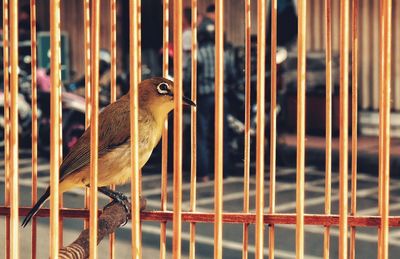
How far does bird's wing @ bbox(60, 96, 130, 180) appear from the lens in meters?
2.30

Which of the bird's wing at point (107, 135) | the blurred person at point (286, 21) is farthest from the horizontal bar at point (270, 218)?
the blurred person at point (286, 21)

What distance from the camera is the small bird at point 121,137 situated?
2340 millimetres

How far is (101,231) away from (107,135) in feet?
2.44

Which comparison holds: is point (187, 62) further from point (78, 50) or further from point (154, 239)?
point (78, 50)

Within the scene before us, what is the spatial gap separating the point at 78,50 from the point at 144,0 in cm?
101

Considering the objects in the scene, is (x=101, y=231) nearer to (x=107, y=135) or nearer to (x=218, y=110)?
(x=218, y=110)

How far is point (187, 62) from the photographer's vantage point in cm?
741

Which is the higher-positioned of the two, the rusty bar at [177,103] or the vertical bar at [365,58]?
the vertical bar at [365,58]

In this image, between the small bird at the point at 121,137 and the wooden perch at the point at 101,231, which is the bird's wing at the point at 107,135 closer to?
the small bird at the point at 121,137

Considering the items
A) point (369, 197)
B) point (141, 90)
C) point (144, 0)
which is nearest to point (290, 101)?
point (144, 0)

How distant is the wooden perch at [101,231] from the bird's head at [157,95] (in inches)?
20.0

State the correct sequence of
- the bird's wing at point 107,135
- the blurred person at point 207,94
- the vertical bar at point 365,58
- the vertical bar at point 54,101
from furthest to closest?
the vertical bar at point 365,58
the blurred person at point 207,94
the bird's wing at point 107,135
the vertical bar at point 54,101

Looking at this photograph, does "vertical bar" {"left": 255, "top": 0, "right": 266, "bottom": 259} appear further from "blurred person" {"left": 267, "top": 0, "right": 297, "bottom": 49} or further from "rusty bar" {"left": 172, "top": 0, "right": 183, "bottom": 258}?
"blurred person" {"left": 267, "top": 0, "right": 297, "bottom": 49}

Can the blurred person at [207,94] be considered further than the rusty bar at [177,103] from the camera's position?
Yes
